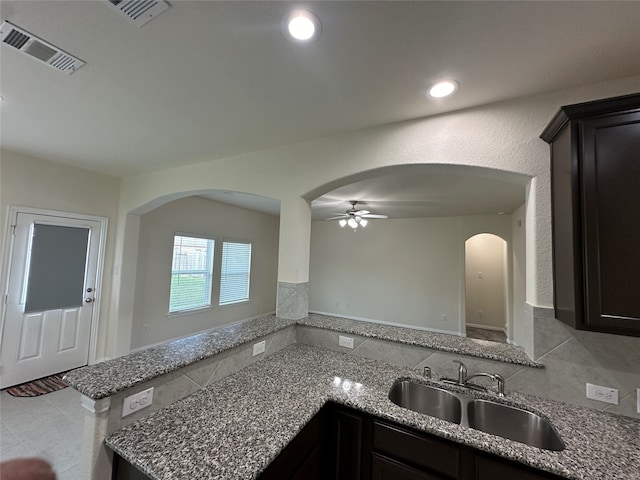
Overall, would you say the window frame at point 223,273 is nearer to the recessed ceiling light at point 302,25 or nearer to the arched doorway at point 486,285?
the recessed ceiling light at point 302,25

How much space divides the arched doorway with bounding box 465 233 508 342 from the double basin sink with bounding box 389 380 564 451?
5813 mm

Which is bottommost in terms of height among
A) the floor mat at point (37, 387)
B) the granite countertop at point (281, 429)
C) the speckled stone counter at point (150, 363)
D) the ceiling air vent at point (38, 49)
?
the floor mat at point (37, 387)

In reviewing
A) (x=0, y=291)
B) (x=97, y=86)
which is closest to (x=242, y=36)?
(x=97, y=86)

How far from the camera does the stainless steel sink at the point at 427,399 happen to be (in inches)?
64.9

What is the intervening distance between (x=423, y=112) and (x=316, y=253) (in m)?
6.04

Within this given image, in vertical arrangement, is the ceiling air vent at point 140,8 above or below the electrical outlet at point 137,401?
above

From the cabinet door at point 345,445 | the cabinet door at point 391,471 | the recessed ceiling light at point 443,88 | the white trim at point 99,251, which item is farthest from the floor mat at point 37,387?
the recessed ceiling light at point 443,88

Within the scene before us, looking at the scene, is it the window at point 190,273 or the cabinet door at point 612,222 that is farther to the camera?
the window at point 190,273

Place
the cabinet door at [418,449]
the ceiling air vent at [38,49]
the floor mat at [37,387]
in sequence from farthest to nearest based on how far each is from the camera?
the floor mat at [37,387] < the ceiling air vent at [38,49] < the cabinet door at [418,449]

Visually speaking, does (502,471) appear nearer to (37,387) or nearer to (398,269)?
(37,387)

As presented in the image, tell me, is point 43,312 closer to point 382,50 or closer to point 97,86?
point 97,86

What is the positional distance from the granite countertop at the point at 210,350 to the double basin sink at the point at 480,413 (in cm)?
28

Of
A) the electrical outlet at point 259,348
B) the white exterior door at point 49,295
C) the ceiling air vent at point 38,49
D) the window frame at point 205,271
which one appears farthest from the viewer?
the window frame at point 205,271

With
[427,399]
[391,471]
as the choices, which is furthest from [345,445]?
[427,399]
